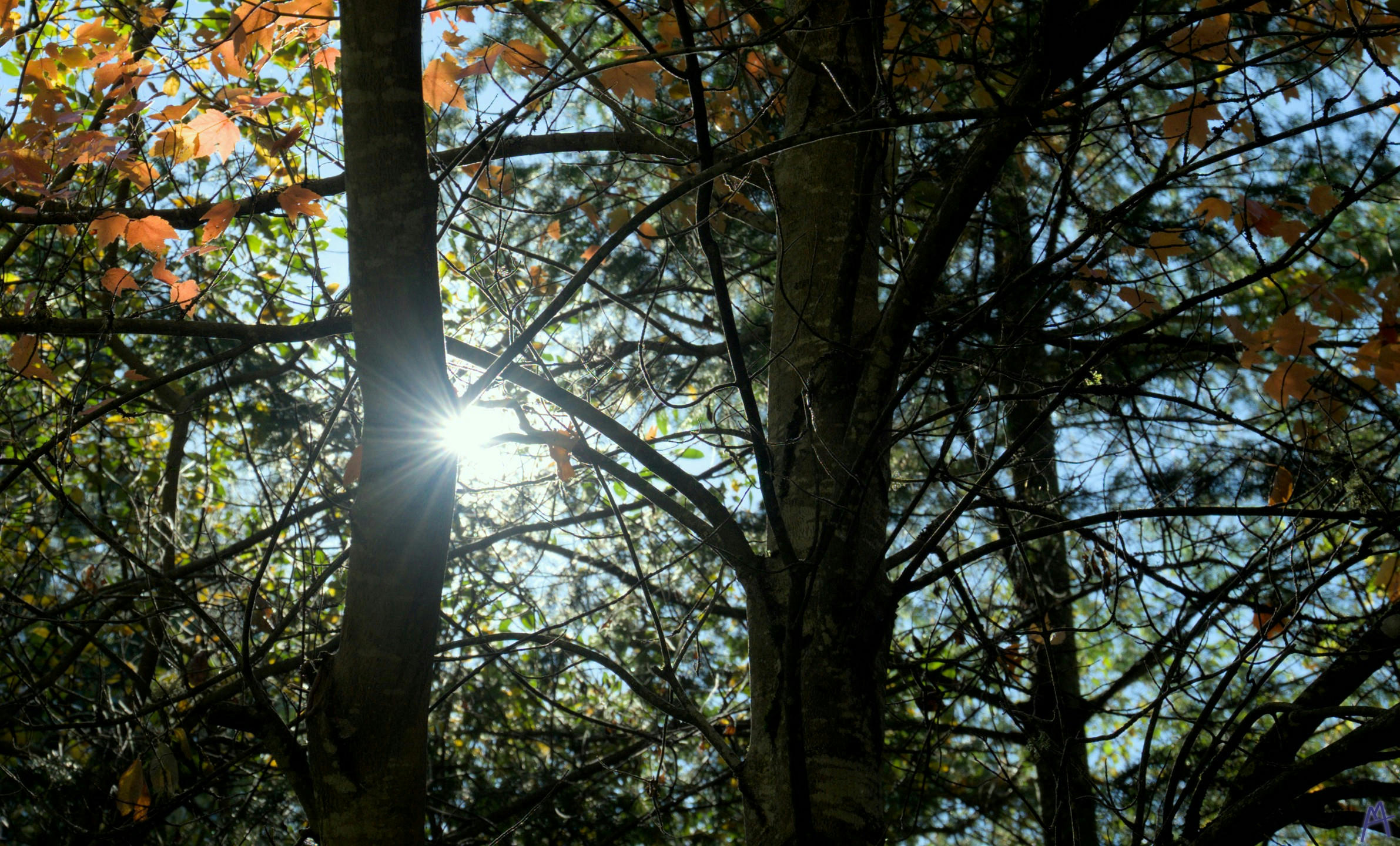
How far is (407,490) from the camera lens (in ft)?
3.66

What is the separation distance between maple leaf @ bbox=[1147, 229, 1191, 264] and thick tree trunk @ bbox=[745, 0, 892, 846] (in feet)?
1.88

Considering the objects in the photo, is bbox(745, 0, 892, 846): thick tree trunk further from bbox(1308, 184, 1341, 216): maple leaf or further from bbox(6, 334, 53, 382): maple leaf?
bbox(6, 334, 53, 382): maple leaf

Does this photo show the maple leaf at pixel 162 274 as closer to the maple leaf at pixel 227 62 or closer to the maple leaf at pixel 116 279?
the maple leaf at pixel 116 279

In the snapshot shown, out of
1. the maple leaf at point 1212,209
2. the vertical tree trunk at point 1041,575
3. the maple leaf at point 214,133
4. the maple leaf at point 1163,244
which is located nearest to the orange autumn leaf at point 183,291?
the maple leaf at point 214,133

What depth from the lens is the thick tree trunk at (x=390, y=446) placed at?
3.55 feet

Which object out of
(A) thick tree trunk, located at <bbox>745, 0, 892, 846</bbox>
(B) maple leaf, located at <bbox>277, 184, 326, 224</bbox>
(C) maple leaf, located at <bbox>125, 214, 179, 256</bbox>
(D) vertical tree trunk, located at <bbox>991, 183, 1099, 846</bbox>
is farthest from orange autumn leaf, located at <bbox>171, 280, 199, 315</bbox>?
(D) vertical tree trunk, located at <bbox>991, 183, 1099, 846</bbox>

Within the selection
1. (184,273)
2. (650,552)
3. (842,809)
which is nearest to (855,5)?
(842,809)

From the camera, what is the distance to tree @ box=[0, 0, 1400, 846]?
3.81 feet

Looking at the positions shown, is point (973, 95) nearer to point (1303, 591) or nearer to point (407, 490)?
point (1303, 591)

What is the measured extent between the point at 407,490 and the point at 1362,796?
1.57 meters

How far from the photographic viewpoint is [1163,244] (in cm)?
179

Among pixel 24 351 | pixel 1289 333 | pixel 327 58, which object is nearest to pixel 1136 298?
pixel 1289 333

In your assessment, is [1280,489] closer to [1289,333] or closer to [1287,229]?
[1289,333]

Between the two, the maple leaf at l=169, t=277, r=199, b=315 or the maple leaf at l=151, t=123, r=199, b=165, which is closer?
the maple leaf at l=151, t=123, r=199, b=165
